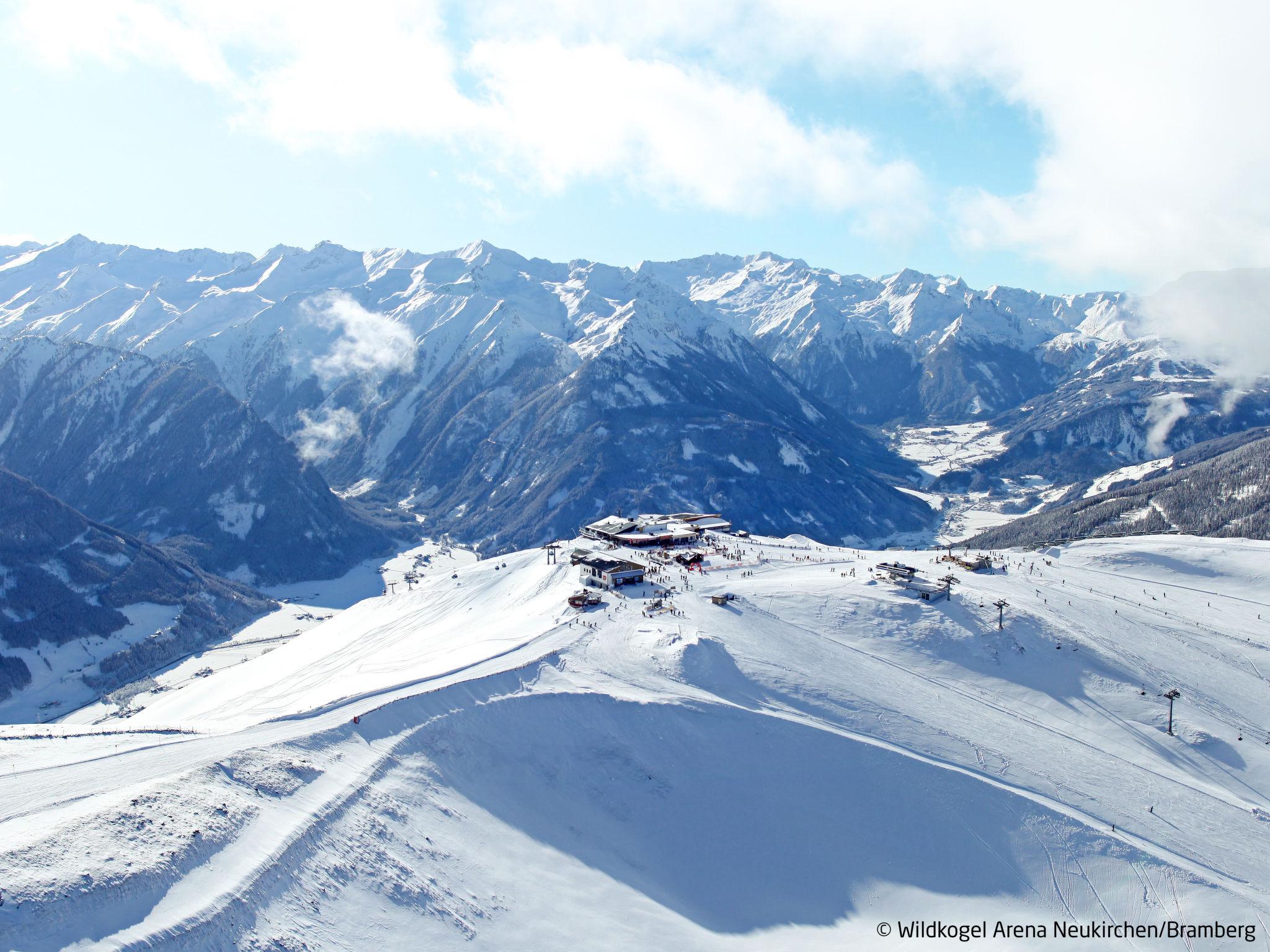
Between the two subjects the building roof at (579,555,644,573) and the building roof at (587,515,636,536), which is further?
the building roof at (587,515,636,536)

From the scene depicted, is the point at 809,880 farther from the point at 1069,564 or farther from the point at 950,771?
the point at 1069,564

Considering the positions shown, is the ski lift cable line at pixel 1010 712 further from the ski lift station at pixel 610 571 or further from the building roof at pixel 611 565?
the building roof at pixel 611 565

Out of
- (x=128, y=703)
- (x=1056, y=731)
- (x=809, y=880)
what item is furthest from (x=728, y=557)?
(x=128, y=703)

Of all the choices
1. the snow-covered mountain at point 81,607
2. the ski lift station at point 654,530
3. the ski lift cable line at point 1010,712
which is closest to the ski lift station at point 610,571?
the ski lift station at point 654,530

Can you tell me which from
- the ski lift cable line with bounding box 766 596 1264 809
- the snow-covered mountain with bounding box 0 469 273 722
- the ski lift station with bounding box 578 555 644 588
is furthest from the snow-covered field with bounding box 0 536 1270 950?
the snow-covered mountain with bounding box 0 469 273 722

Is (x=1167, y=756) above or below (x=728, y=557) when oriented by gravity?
below

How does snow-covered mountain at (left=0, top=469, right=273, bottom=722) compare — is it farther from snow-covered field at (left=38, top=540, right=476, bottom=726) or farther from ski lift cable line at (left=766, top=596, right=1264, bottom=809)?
ski lift cable line at (left=766, top=596, right=1264, bottom=809)

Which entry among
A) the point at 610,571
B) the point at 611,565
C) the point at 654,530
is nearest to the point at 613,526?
the point at 654,530

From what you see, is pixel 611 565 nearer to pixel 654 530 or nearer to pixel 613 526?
pixel 613 526
